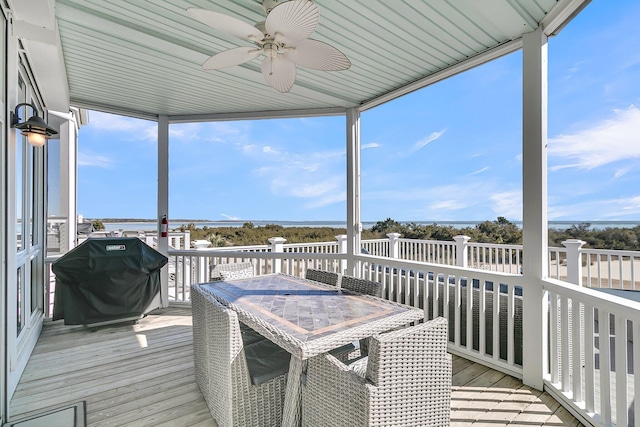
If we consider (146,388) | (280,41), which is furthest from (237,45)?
(146,388)

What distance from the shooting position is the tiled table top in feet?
5.00

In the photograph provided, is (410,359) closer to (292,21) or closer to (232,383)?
(232,383)

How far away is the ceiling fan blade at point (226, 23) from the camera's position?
1669 millimetres

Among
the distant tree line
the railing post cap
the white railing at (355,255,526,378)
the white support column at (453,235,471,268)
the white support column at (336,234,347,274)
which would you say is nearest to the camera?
the white railing at (355,255,526,378)

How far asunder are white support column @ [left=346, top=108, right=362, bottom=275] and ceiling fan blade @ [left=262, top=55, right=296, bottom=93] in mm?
1891

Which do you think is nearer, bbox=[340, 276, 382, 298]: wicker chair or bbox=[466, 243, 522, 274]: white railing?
bbox=[340, 276, 382, 298]: wicker chair

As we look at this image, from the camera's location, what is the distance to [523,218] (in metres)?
2.50

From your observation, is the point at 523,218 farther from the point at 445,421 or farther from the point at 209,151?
the point at 209,151

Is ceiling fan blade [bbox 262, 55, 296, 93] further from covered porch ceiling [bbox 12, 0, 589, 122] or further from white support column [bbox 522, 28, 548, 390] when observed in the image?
white support column [bbox 522, 28, 548, 390]

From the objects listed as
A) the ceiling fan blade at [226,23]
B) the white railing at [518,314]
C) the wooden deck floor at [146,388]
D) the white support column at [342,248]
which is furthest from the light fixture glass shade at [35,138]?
the white support column at [342,248]

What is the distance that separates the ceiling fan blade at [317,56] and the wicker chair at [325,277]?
1677mm

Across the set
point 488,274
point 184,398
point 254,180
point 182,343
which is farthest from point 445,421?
point 254,180

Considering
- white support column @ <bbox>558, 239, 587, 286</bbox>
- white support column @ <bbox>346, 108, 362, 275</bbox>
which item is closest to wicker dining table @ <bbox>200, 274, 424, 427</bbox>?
white support column @ <bbox>346, 108, 362, 275</bbox>

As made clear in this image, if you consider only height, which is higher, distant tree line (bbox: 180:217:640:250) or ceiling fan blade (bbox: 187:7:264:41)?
ceiling fan blade (bbox: 187:7:264:41)
